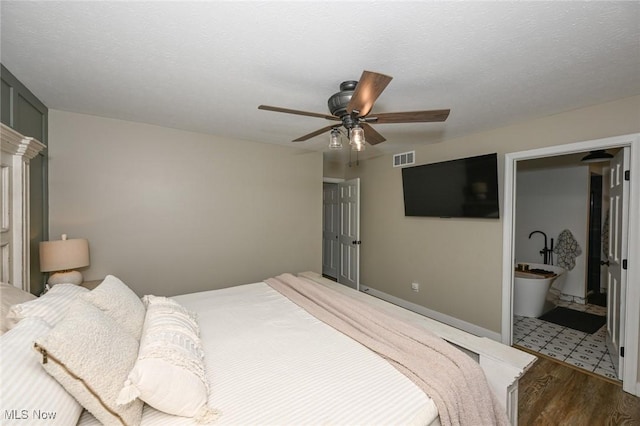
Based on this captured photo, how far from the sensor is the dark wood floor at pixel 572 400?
1.93 m

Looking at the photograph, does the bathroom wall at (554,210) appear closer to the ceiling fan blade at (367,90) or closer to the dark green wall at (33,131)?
the ceiling fan blade at (367,90)

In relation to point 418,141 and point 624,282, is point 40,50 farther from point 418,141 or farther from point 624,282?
point 624,282

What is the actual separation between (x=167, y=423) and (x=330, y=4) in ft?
6.17

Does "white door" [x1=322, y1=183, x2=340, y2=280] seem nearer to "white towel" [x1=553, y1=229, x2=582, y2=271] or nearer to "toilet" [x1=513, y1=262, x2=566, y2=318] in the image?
"toilet" [x1=513, y1=262, x2=566, y2=318]

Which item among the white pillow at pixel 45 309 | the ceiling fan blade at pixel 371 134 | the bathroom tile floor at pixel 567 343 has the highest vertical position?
the ceiling fan blade at pixel 371 134

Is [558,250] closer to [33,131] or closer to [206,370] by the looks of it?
[206,370]

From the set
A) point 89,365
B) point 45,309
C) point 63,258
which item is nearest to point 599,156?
point 89,365

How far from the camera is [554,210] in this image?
183 inches


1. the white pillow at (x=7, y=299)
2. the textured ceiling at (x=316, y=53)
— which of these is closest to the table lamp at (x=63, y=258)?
the white pillow at (x=7, y=299)

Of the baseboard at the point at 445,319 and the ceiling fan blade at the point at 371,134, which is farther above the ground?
the ceiling fan blade at the point at 371,134

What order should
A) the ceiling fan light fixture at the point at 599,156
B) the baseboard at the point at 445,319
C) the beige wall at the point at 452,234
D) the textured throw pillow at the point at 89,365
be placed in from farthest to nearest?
the ceiling fan light fixture at the point at 599,156 < the baseboard at the point at 445,319 < the beige wall at the point at 452,234 < the textured throw pillow at the point at 89,365

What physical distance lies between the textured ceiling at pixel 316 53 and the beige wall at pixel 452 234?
0.25 meters

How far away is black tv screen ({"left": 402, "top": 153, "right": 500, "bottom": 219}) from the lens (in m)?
Answer: 3.04

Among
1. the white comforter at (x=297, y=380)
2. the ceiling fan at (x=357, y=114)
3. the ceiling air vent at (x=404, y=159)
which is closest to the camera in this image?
the white comforter at (x=297, y=380)
